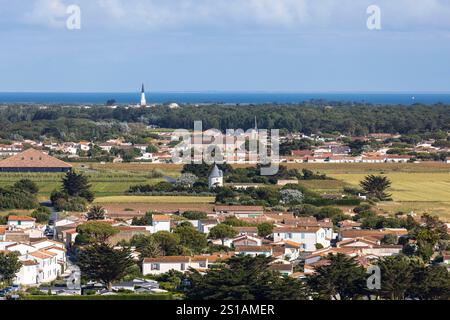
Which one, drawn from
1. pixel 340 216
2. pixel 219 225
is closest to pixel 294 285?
pixel 219 225

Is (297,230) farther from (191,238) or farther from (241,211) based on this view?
(241,211)

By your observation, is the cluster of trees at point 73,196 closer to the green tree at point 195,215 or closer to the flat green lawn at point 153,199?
the flat green lawn at point 153,199

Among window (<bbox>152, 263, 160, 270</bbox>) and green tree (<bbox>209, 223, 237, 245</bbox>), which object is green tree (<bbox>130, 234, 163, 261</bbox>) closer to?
window (<bbox>152, 263, 160, 270</bbox>)

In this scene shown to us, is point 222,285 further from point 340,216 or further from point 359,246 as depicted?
point 340,216

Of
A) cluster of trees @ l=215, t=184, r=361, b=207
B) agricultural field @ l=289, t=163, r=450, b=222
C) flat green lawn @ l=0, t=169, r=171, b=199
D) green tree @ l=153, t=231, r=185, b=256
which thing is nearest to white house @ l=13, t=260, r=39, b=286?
green tree @ l=153, t=231, r=185, b=256

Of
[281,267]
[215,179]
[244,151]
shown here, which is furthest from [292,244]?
[244,151]

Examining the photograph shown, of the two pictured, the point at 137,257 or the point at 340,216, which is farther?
the point at 340,216

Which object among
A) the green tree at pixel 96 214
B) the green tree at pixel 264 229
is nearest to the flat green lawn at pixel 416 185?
the green tree at pixel 264 229
